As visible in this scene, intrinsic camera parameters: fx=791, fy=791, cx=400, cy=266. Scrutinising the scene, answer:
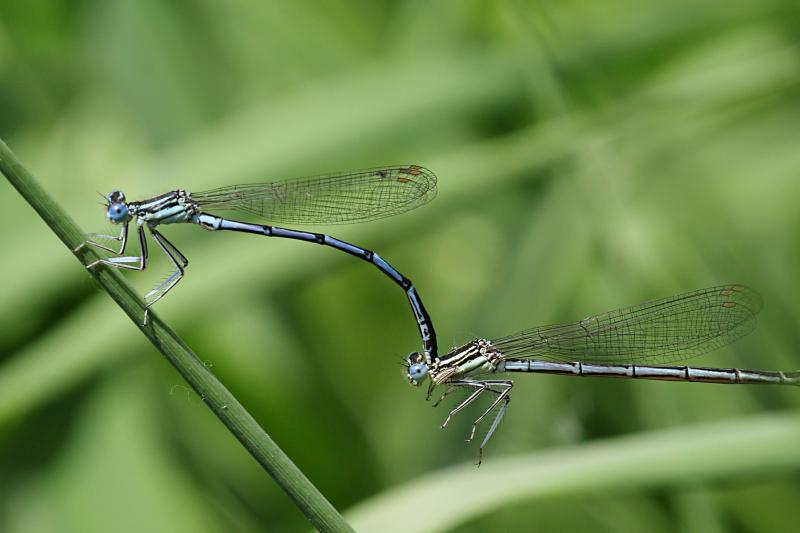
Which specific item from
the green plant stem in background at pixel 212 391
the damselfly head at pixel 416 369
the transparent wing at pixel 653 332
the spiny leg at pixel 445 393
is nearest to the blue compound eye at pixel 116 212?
the green plant stem in background at pixel 212 391

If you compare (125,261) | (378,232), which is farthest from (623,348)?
(125,261)

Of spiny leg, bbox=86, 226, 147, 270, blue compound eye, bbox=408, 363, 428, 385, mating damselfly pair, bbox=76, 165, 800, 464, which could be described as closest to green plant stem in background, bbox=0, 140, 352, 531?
spiny leg, bbox=86, 226, 147, 270

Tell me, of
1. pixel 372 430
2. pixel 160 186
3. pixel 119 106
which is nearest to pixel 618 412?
pixel 372 430

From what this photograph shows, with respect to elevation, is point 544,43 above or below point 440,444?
above

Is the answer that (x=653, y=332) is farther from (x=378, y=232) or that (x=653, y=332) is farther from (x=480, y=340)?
(x=378, y=232)

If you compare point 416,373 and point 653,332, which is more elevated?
point 416,373

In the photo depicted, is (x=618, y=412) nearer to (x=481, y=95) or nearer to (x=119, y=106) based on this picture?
(x=481, y=95)

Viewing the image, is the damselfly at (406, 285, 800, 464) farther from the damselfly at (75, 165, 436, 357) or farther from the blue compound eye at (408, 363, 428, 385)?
the damselfly at (75, 165, 436, 357)
